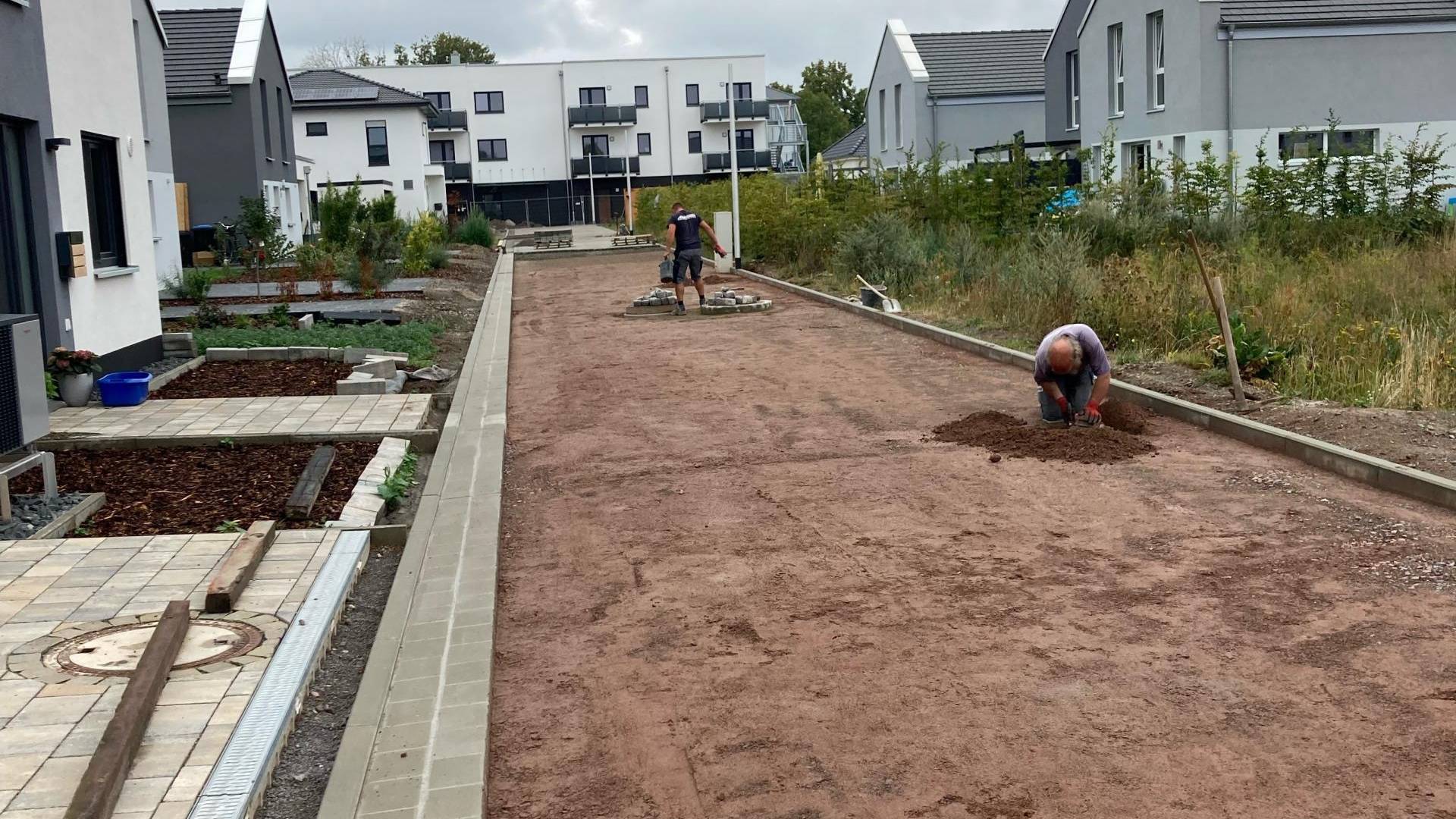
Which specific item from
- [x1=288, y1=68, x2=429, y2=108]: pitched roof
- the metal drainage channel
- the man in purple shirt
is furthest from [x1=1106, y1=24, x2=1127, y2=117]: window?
[x1=288, y1=68, x2=429, y2=108]: pitched roof

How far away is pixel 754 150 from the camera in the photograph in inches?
3135

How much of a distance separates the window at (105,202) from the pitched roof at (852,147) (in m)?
41.0

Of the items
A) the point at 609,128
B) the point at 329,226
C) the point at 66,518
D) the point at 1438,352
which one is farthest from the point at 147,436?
the point at 609,128

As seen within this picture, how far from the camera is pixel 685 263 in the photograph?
2042cm

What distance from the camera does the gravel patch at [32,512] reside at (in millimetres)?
7156

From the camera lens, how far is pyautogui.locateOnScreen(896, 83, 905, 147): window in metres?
45.4

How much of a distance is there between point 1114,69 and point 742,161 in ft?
154

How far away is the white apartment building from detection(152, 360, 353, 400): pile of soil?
2479 inches

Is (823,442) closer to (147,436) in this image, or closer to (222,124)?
(147,436)

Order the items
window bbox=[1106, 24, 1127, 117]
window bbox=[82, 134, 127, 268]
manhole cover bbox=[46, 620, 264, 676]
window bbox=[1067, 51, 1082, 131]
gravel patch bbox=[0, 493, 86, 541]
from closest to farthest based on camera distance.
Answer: manhole cover bbox=[46, 620, 264, 676] < gravel patch bbox=[0, 493, 86, 541] < window bbox=[82, 134, 127, 268] < window bbox=[1106, 24, 1127, 117] < window bbox=[1067, 51, 1082, 131]

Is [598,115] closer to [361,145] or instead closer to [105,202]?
[361,145]

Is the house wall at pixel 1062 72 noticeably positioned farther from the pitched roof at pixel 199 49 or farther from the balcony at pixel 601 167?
the balcony at pixel 601 167

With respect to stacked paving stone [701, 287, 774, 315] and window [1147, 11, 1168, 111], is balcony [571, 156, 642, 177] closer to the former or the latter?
window [1147, 11, 1168, 111]

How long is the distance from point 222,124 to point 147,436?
78.2ft
